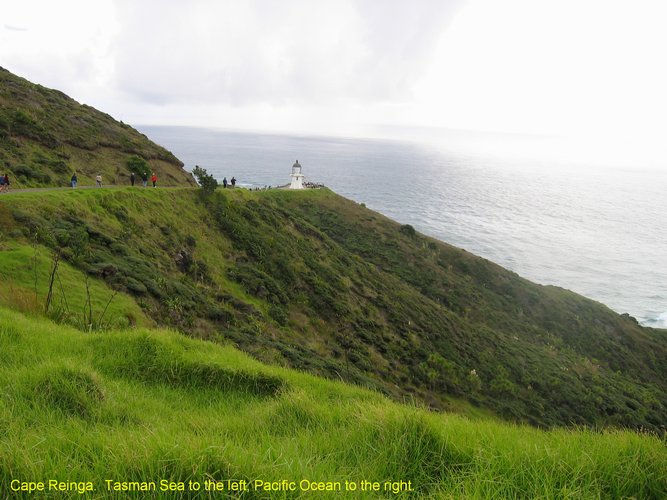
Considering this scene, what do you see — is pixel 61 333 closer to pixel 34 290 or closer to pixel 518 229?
pixel 34 290

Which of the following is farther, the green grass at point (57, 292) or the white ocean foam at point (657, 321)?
the white ocean foam at point (657, 321)

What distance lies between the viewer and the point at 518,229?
107812 mm

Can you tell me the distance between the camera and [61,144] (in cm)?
3409

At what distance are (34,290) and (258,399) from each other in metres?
9.93

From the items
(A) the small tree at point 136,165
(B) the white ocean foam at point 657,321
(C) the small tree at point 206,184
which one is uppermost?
(A) the small tree at point 136,165

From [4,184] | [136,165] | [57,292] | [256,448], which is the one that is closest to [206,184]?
[136,165]

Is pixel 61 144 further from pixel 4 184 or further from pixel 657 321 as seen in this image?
pixel 657 321

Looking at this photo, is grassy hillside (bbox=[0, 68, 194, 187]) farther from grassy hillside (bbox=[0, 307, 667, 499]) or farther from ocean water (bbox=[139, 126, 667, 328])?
ocean water (bbox=[139, 126, 667, 328])

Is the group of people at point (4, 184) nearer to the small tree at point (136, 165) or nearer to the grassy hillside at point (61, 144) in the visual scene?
the grassy hillside at point (61, 144)

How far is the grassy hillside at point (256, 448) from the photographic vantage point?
9.73ft

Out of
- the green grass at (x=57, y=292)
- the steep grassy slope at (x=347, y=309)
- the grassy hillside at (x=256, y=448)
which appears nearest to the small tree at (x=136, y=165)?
the steep grassy slope at (x=347, y=309)

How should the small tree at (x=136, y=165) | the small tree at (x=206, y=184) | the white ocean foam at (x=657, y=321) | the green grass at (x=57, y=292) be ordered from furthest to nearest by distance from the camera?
1. the white ocean foam at (x=657, y=321)
2. the small tree at (x=136, y=165)
3. the small tree at (x=206, y=184)
4. the green grass at (x=57, y=292)

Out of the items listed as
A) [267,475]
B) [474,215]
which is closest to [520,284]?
[267,475]

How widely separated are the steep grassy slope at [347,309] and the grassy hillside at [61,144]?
7387 millimetres
